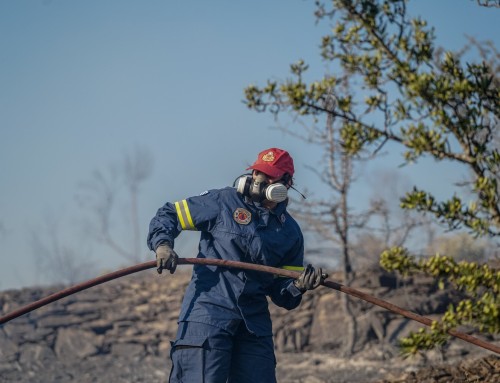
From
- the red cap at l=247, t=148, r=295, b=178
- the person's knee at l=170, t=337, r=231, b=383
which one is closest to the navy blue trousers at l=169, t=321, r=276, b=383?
the person's knee at l=170, t=337, r=231, b=383

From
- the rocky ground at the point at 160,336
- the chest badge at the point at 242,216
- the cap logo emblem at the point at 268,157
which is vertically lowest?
the rocky ground at the point at 160,336

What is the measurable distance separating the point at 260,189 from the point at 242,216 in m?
0.22

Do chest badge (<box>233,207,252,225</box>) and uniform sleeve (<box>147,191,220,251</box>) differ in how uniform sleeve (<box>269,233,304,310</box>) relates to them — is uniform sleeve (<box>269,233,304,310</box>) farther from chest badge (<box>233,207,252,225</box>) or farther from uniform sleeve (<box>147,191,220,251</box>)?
uniform sleeve (<box>147,191,220,251</box>)

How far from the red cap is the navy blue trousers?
1.01 meters

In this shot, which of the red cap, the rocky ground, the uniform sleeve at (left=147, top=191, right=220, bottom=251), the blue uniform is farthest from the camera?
the rocky ground

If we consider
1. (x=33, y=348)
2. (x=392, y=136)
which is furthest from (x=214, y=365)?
(x=33, y=348)

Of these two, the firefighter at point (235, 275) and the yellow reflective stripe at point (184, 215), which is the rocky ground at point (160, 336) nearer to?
the firefighter at point (235, 275)

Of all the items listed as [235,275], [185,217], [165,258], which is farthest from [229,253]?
[165,258]

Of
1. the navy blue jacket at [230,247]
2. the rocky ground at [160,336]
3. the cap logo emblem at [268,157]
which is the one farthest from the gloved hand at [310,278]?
the rocky ground at [160,336]

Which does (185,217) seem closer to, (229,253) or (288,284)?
(229,253)

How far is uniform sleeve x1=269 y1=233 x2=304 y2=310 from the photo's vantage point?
20.0ft

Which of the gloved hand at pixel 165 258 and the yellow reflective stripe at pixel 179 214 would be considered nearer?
the gloved hand at pixel 165 258

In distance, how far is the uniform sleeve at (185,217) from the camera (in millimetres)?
5840

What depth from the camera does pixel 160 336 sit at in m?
15.5
